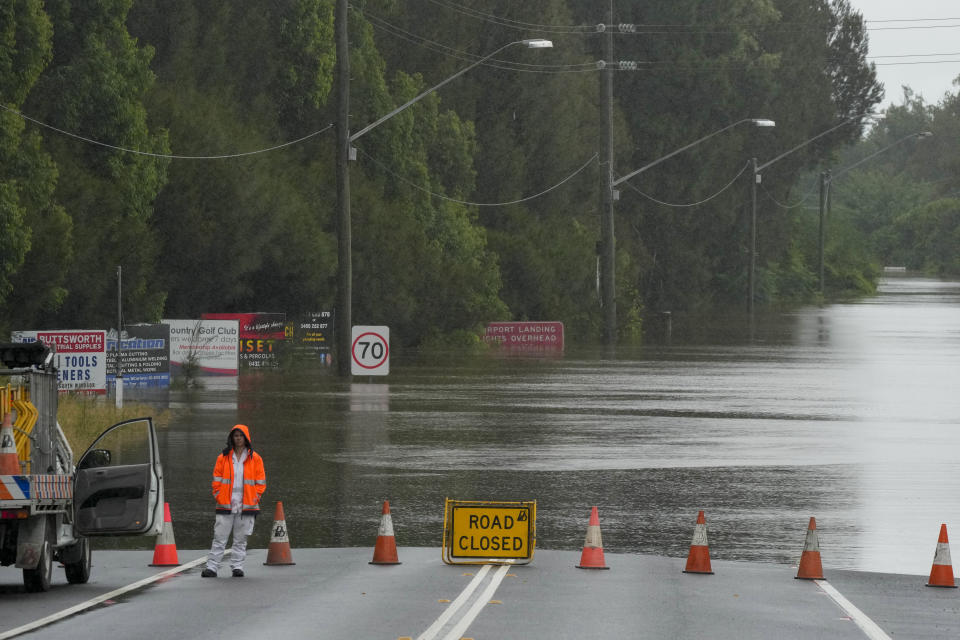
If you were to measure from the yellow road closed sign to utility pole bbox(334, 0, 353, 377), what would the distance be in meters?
22.2

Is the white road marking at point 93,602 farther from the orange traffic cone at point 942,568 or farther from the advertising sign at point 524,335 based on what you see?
the advertising sign at point 524,335

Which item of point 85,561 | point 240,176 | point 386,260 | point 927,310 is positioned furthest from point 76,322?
point 927,310

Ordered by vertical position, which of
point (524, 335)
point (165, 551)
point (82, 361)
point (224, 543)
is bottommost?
point (165, 551)

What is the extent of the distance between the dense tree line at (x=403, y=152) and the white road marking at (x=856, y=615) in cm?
1795

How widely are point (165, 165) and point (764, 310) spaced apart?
48.2 meters

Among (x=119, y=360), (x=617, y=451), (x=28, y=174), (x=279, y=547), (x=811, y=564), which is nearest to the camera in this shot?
(x=811, y=564)

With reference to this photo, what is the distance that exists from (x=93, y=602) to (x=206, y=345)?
23.5 m

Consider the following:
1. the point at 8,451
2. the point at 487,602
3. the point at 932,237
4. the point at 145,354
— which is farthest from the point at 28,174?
the point at 932,237

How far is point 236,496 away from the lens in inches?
543

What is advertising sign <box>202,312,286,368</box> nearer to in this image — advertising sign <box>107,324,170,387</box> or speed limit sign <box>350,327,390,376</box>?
speed limit sign <box>350,327,390,376</box>

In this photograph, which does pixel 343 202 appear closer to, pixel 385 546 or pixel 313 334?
pixel 313 334

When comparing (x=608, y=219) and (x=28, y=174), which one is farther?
(x=608, y=219)

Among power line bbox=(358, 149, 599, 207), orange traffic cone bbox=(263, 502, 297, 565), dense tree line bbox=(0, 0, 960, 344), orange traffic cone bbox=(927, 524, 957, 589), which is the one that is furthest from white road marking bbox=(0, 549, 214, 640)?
power line bbox=(358, 149, 599, 207)

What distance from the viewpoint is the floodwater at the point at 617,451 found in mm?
16562
